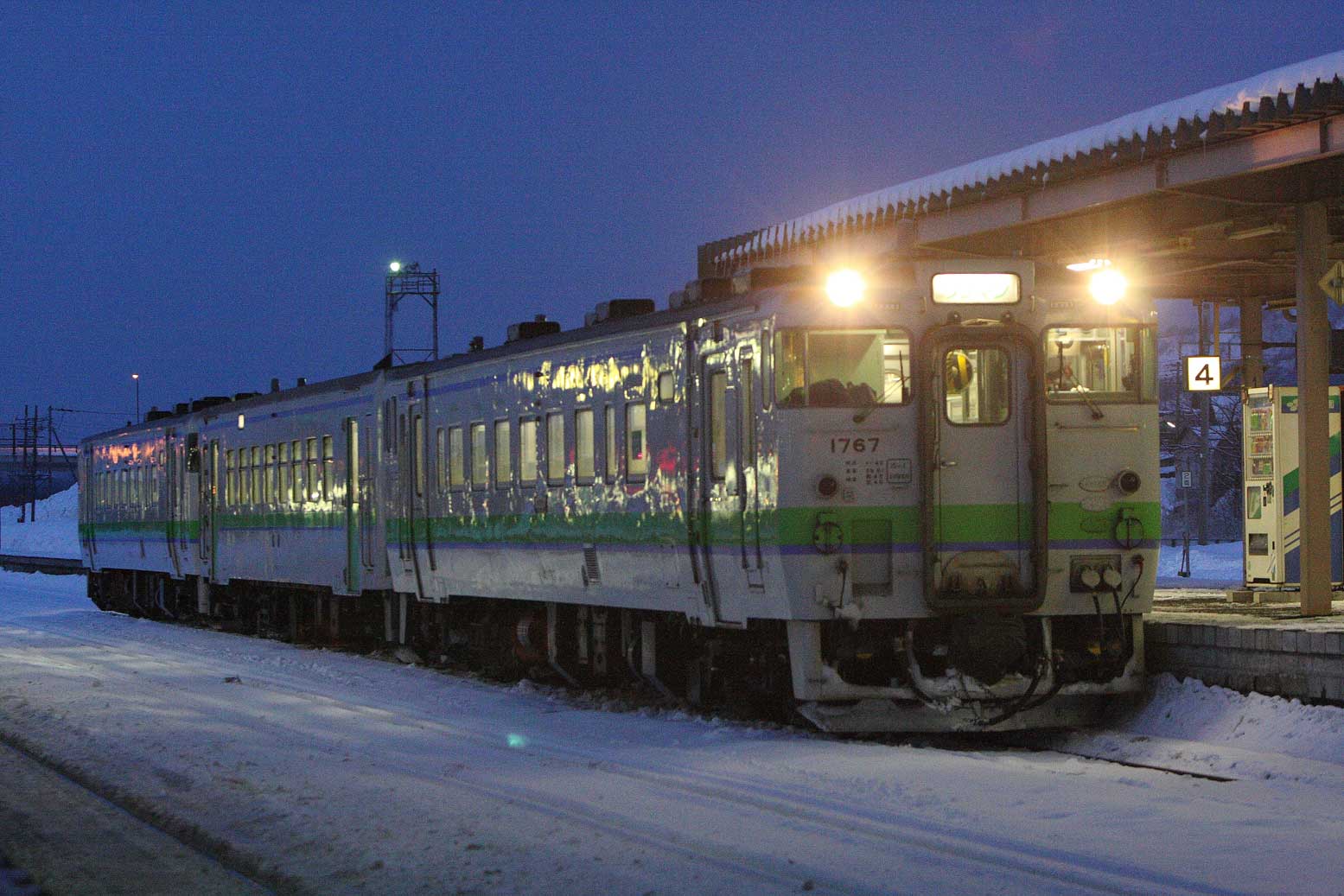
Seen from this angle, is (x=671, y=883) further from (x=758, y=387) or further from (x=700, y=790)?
(x=758, y=387)

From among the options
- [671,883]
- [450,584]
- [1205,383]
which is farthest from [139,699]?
[1205,383]

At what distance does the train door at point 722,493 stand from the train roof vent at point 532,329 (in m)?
5.03

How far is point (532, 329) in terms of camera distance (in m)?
18.2

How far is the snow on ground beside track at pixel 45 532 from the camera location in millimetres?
68812

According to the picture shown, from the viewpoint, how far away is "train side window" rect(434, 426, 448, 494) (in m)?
18.7

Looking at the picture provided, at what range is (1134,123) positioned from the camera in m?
16.3

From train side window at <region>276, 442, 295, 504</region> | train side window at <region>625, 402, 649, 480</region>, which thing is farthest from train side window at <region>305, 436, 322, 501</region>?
train side window at <region>625, 402, 649, 480</region>

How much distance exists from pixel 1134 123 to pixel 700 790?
8.85 metres

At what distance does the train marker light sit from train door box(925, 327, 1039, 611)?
67cm

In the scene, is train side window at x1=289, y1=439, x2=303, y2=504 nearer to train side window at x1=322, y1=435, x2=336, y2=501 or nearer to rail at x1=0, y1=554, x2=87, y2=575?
train side window at x1=322, y1=435, x2=336, y2=501

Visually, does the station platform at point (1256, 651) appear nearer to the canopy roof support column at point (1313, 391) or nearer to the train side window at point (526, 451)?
the canopy roof support column at point (1313, 391)

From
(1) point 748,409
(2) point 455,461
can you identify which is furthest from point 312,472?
(1) point 748,409

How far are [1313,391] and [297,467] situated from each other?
13068mm

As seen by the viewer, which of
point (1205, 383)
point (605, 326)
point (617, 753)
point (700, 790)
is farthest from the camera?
point (1205, 383)
